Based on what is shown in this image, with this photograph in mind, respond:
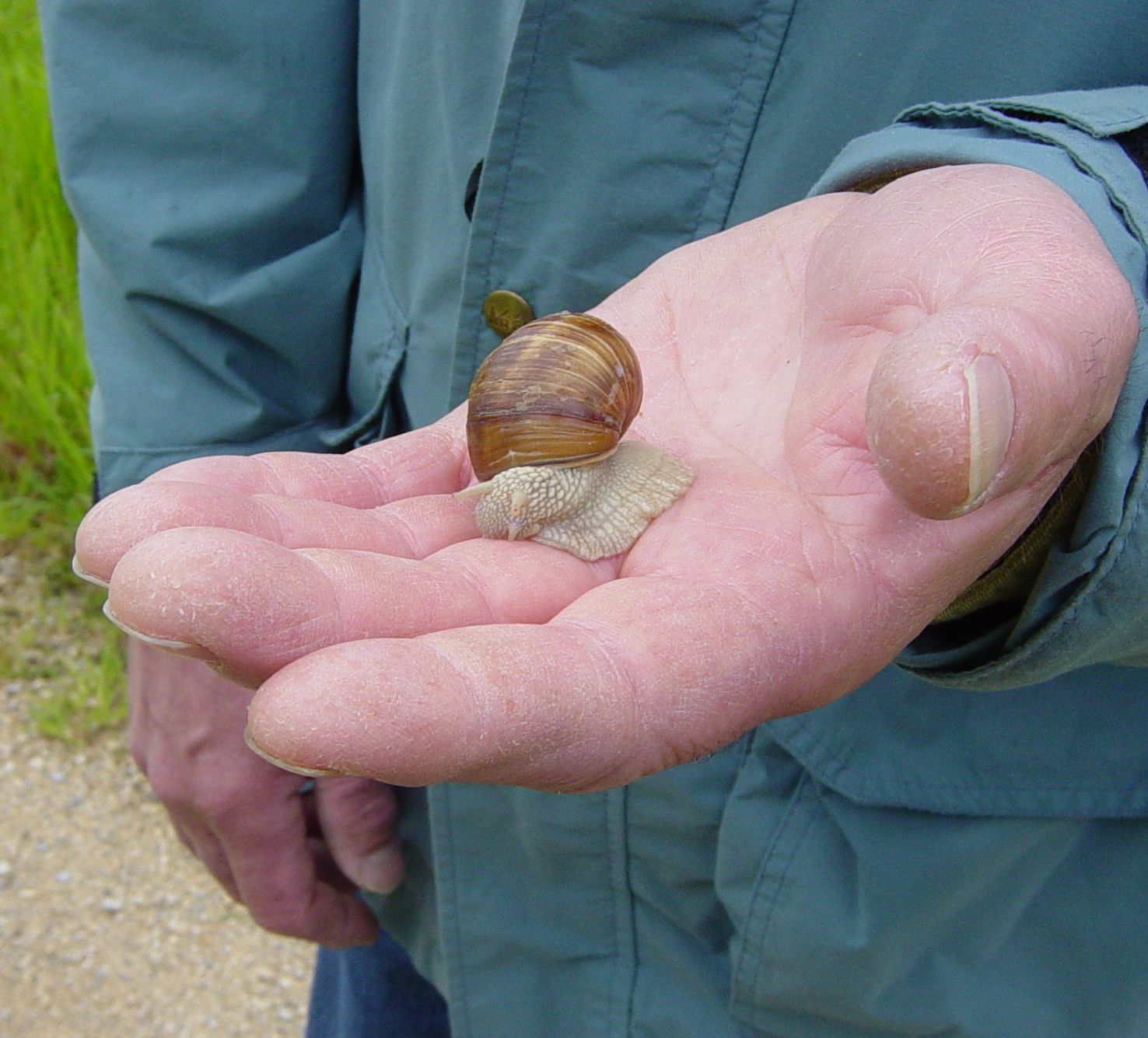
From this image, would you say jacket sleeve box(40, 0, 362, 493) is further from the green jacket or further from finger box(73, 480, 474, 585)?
finger box(73, 480, 474, 585)

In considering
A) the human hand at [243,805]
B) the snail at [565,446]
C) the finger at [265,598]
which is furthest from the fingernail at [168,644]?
the human hand at [243,805]

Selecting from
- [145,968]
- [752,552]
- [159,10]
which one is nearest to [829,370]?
[752,552]

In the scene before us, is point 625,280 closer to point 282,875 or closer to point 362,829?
point 362,829

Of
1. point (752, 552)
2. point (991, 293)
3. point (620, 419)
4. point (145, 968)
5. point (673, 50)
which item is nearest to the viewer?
point (991, 293)

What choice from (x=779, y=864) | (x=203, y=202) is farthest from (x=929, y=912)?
(x=203, y=202)

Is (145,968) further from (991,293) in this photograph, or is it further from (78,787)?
(991,293)

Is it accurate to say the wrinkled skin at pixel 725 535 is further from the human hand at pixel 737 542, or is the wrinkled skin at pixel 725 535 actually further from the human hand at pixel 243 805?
the human hand at pixel 243 805
